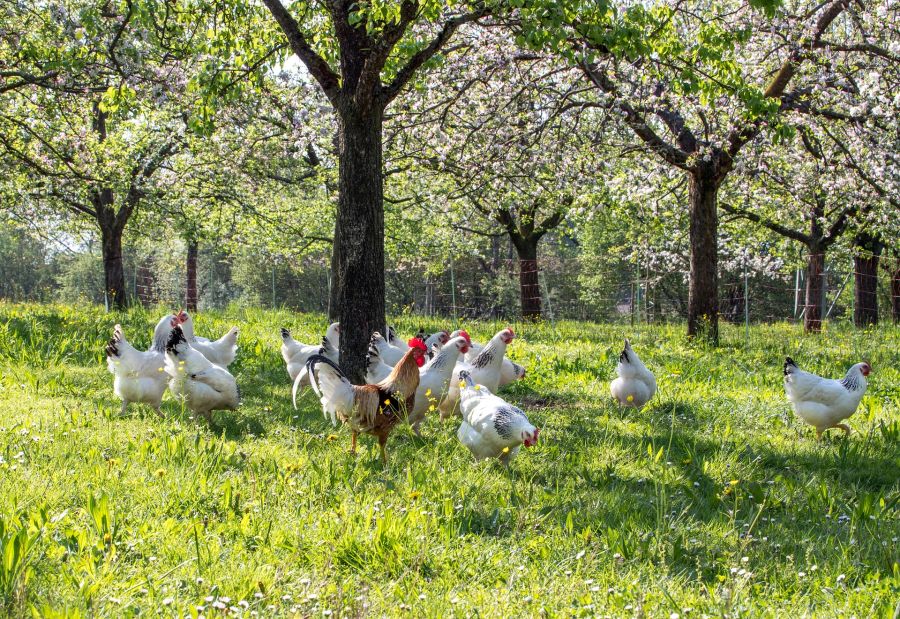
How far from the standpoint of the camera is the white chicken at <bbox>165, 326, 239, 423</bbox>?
627cm

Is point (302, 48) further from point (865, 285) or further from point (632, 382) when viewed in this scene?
point (865, 285)

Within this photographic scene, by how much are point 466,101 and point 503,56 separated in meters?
1.36

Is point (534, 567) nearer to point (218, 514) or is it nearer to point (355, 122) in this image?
point (218, 514)

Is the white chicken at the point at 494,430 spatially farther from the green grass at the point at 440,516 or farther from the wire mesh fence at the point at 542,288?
the wire mesh fence at the point at 542,288

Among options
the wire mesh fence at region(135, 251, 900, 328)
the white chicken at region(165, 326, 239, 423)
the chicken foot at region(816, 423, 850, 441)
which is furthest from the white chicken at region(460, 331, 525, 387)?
the wire mesh fence at region(135, 251, 900, 328)

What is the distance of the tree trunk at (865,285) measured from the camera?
20.6 metres

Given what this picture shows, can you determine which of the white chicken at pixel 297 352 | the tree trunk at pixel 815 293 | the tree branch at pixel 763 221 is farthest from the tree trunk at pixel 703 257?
the tree branch at pixel 763 221

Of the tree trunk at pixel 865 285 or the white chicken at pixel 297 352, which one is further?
the tree trunk at pixel 865 285

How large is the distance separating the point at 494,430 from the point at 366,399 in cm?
100

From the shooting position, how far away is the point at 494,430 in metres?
5.05

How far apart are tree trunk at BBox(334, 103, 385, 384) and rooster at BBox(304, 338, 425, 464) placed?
1.42 m

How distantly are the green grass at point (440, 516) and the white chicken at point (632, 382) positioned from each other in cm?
28

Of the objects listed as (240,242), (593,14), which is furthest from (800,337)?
(240,242)

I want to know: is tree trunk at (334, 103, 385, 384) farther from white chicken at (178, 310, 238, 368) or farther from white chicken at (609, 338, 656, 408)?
white chicken at (609, 338, 656, 408)
